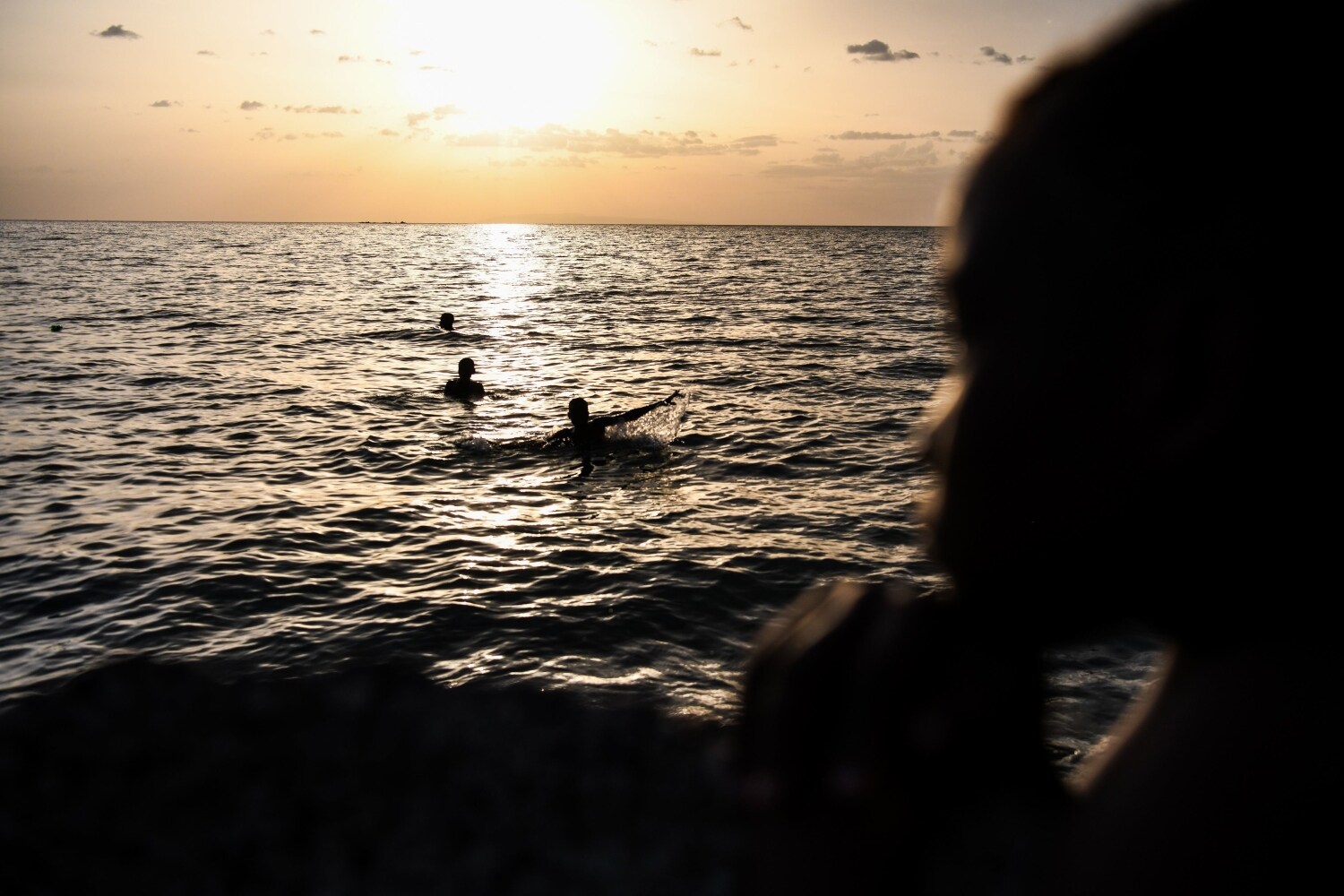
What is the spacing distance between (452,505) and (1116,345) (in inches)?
489

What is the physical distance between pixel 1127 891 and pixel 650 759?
5.51 m

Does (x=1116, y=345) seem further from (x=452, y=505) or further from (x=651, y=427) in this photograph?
(x=651, y=427)

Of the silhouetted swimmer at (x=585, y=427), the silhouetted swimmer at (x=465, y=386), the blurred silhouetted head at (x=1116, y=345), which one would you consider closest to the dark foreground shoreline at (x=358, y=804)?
the blurred silhouetted head at (x=1116, y=345)

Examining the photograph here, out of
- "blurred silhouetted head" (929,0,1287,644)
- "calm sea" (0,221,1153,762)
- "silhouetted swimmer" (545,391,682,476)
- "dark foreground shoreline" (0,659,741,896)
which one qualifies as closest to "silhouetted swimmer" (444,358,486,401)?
"calm sea" (0,221,1153,762)

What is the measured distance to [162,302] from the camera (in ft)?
141

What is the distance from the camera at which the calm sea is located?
8.10 m

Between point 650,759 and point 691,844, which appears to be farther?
point 650,759

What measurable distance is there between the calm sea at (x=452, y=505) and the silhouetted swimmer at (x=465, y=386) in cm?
36

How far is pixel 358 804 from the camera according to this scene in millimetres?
4988

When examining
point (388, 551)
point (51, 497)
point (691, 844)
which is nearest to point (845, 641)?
point (691, 844)

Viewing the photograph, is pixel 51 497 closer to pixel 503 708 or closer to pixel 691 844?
pixel 503 708

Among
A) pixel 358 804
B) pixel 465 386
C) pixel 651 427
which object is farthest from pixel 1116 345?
pixel 465 386

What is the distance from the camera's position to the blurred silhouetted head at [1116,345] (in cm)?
46

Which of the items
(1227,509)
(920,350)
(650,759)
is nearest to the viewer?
(1227,509)
